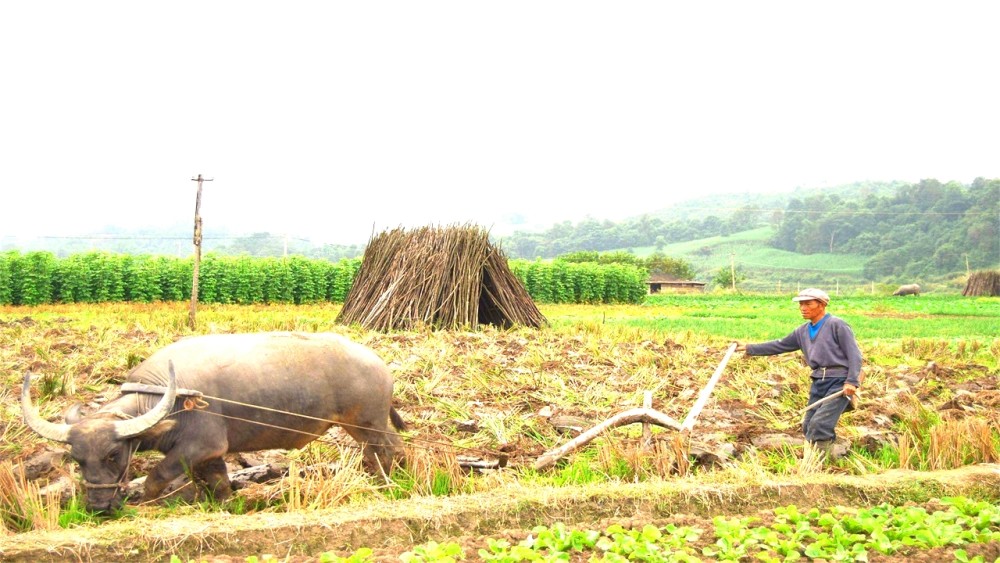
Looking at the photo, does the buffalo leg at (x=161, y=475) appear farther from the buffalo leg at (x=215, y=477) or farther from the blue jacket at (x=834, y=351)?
the blue jacket at (x=834, y=351)

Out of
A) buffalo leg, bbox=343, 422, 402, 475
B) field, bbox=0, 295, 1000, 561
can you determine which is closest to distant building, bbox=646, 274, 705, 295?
field, bbox=0, 295, 1000, 561

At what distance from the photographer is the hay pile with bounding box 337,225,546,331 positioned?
1547cm

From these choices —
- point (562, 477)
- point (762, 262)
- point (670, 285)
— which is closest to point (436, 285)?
point (562, 477)

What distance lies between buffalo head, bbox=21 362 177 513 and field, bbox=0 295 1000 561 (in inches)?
7.4

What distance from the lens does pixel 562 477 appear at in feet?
19.9

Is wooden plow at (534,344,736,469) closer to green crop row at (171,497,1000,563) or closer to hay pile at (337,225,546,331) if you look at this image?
green crop row at (171,497,1000,563)

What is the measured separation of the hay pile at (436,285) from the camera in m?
15.5

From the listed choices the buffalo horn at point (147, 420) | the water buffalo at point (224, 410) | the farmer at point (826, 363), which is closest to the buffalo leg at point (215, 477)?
the water buffalo at point (224, 410)

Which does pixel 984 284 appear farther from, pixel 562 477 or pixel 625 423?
pixel 562 477

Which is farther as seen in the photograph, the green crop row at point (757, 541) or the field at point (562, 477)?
the field at point (562, 477)

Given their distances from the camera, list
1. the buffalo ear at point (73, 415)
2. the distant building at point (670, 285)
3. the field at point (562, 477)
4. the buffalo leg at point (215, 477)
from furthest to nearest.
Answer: the distant building at point (670, 285) → the buffalo leg at point (215, 477) → the buffalo ear at point (73, 415) → the field at point (562, 477)

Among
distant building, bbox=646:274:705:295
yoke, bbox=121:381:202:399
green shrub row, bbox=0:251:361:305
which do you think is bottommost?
distant building, bbox=646:274:705:295

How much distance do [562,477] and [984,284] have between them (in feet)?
193

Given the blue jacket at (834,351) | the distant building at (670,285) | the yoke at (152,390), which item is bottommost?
the distant building at (670,285)
